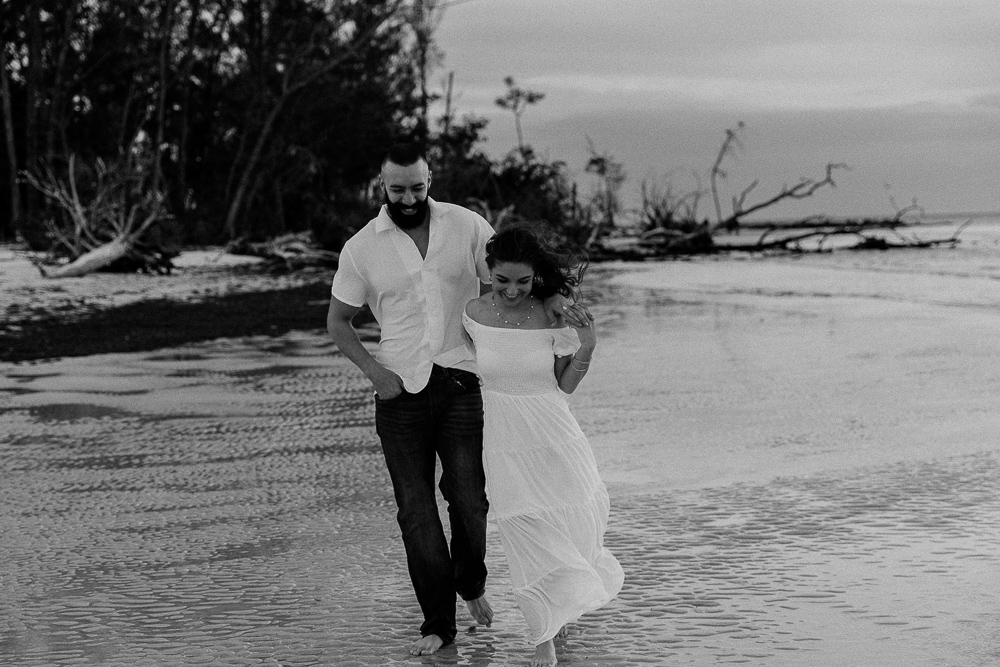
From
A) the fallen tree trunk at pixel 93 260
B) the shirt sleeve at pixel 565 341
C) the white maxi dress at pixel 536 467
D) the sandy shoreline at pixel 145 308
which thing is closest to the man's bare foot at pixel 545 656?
the white maxi dress at pixel 536 467

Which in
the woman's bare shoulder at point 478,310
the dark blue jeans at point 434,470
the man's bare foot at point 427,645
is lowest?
the man's bare foot at point 427,645

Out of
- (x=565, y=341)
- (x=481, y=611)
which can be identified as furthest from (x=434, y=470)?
(x=565, y=341)

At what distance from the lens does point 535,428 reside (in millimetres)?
4086

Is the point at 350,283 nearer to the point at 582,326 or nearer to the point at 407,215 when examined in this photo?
the point at 407,215

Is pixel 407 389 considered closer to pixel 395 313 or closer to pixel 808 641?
pixel 395 313

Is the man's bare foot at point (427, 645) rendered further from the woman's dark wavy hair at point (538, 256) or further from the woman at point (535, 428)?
the woman's dark wavy hair at point (538, 256)

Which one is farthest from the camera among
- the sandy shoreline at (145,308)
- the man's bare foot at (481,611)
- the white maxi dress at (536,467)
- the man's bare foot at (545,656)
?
the sandy shoreline at (145,308)

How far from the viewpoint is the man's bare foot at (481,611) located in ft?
14.5

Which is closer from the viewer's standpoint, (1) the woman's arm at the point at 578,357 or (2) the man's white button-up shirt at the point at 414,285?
(1) the woman's arm at the point at 578,357

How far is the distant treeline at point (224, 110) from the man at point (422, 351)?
31.4m

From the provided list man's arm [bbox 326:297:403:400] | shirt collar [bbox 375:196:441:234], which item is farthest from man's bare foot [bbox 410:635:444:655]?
shirt collar [bbox 375:196:441:234]

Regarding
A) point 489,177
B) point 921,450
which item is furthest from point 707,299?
point 489,177

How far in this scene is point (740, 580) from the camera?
15.8 ft

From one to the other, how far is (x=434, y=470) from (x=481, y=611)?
51 cm
